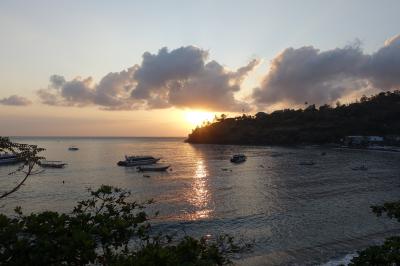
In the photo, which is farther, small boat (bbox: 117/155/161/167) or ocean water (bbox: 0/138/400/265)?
small boat (bbox: 117/155/161/167)

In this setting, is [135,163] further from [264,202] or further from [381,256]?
[381,256]

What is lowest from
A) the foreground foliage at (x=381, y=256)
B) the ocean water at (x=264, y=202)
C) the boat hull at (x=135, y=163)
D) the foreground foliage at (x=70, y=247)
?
the ocean water at (x=264, y=202)

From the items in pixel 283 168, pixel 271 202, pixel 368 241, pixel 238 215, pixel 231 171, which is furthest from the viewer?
pixel 283 168

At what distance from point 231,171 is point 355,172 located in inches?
1147

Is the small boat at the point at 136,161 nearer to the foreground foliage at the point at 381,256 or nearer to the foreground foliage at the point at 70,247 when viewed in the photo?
the foreground foliage at the point at 70,247

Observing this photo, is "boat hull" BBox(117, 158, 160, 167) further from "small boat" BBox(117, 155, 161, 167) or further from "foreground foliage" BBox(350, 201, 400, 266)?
"foreground foliage" BBox(350, 201, 400, 266)

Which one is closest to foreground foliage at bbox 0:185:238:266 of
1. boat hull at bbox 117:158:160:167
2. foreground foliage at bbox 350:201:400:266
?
foreground foliage at bbox 350:201:400:266

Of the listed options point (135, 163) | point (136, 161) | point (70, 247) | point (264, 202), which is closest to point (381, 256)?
point (70, 247)

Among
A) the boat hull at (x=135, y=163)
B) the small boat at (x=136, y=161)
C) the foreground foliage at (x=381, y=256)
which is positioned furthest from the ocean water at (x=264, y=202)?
the small boat at (x=136, y=161)

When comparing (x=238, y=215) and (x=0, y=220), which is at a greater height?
(x=0, y=220)

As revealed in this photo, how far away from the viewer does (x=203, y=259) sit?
30.0ft

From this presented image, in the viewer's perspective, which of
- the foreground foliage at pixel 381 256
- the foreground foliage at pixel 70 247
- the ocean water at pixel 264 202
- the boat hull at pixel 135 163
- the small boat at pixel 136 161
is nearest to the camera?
the foreground foliage at pixel 70 247

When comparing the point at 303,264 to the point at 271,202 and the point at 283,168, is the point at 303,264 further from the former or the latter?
the point at 283,168

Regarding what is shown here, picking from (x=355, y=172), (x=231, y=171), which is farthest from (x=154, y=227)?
(x=355, y=172)
